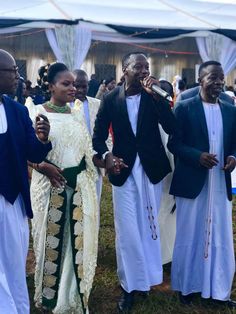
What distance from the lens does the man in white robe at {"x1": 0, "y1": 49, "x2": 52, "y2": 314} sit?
279cm

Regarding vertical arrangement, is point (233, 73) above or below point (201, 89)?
below

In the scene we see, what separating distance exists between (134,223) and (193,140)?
786mm

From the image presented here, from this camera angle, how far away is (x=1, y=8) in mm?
11453

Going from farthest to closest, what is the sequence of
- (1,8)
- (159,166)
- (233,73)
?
(233,73)
(1,8)
(159,166)

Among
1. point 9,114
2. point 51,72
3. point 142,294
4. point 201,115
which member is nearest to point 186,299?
point 142,294

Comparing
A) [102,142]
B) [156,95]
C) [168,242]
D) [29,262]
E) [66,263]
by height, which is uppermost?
[156,95]

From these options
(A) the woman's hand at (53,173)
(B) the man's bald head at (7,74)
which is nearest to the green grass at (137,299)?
(A) the woman's hand at (53,173)

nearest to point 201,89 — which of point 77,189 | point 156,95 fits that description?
point 156,95

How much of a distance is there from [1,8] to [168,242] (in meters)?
8.32

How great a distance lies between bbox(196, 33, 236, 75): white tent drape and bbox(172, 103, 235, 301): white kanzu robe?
8433 millimetres

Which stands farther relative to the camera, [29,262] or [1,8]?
[1,8]

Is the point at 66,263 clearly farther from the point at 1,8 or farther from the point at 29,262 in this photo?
the point at 1,8

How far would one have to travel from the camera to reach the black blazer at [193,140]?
3.89 metres

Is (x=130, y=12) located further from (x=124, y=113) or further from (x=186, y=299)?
(x=186, y=299)
